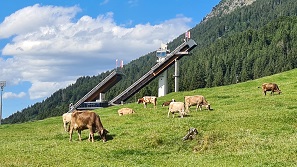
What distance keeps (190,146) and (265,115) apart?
957 centimetres

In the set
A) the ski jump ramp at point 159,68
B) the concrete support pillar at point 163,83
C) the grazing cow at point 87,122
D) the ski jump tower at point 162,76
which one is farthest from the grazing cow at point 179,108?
the concrete support pillar at point 163,83

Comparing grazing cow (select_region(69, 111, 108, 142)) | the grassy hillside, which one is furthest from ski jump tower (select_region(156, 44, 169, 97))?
grazing cow (select_region(69, 111, 108, 142))

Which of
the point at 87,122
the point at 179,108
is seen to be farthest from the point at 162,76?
the point at 87,122

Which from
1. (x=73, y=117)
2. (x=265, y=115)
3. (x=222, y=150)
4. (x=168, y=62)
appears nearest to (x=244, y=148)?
(x=222, y=150)

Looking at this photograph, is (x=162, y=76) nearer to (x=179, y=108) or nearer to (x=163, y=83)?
(x=163, y=83)

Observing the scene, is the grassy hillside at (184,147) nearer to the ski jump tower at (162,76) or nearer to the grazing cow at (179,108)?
the grazing cow at (179,108)

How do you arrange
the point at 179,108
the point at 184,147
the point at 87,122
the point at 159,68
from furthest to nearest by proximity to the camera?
the point at 159,68
the point at 179,108
the point at 87,122
the point at 184,147

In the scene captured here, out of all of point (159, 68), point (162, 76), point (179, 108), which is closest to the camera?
point (179, 108)

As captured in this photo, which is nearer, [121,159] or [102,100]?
[121,159]

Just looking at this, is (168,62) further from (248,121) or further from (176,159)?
Answer: (176,159)

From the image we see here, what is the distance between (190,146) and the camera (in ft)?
80.2

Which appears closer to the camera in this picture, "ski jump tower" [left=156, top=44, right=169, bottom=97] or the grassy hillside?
the grassy hillside

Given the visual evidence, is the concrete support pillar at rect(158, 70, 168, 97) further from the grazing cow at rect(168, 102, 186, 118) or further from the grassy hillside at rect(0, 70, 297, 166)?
the grassy hillside at rect(0, 70, 297, 166)

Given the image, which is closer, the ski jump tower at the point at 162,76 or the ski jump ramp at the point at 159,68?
the ski jump ramp at the point at 159,68
